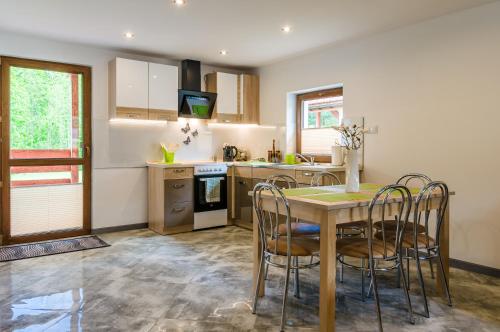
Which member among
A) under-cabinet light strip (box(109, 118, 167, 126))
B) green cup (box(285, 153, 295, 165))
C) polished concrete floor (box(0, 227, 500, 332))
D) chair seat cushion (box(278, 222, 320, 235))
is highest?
under-cabinet light strip (box(109, 118, 167, 126))

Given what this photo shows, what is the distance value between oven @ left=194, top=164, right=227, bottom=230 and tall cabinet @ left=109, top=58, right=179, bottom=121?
0.89 m

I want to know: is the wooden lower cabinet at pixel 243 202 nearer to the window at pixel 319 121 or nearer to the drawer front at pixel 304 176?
the drawer front at pixel 304 176

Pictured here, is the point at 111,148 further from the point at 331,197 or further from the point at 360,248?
the point at 360,248

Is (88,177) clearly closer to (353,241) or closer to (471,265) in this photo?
(353,241)

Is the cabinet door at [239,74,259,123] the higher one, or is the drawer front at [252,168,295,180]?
the cabinet door at [239,74,259,123]

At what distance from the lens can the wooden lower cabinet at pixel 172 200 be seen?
4.93 meters

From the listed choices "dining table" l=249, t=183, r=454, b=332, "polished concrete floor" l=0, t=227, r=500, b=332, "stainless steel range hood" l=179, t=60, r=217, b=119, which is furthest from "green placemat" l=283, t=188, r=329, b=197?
"stainless steel range hood" l=179, t=60, r=217, b=119

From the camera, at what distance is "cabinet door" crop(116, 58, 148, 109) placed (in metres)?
4.83

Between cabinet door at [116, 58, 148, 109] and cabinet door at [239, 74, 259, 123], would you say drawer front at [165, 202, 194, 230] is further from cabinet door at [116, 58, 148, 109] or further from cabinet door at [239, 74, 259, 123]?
cabinet door at [239, 74, 259, 123]

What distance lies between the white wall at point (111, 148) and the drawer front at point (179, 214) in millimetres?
608

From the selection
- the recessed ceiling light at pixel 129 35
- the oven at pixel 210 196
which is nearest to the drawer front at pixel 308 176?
the oven at pixel 210 196

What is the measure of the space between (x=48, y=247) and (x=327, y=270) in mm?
3400

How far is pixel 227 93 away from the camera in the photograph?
5723 mm

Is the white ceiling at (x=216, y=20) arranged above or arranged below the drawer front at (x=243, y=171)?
above
